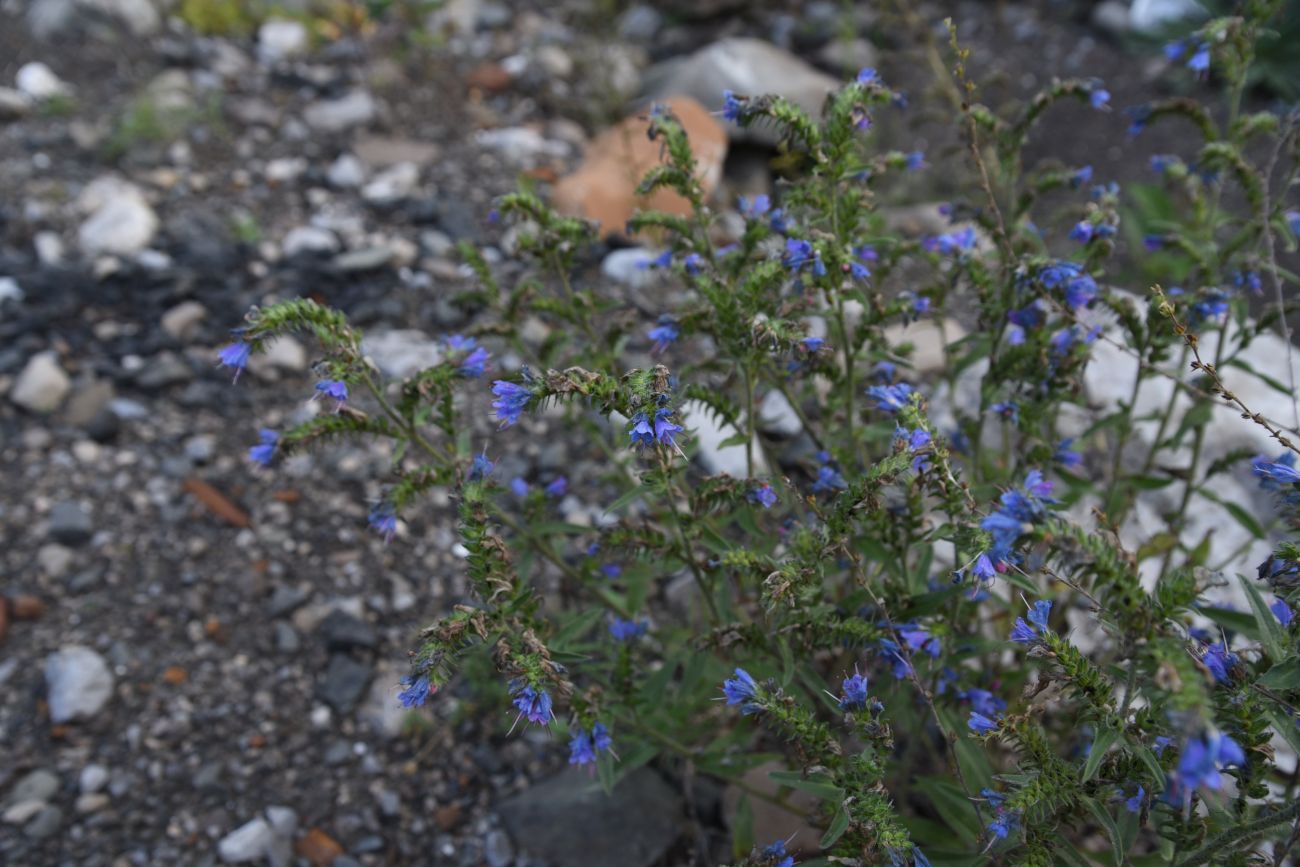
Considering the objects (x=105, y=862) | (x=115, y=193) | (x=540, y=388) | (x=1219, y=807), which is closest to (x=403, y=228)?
(x=115, y=193)

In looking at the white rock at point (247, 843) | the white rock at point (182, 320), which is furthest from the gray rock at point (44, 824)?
the white rock at point (182, 320)

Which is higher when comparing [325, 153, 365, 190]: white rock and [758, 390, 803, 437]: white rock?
[758, 390, 803, 437]: white rock

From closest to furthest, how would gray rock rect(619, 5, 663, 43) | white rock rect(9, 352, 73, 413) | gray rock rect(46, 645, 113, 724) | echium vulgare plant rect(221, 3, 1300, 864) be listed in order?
echium vulgare plant rect(221, 3, 1300, 864) → gray rock rect(46, 645, 113, 724) → white rock rect(9, 352, 73, 413) → gray rock rect(619, 5, 663, 43)

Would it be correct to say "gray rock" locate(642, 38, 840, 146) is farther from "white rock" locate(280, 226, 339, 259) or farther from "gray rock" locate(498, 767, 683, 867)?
"gray rock" locate(498, 767, 683, 867)

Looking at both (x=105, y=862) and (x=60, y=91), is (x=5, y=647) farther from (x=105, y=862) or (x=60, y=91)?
(x=60, y=91)

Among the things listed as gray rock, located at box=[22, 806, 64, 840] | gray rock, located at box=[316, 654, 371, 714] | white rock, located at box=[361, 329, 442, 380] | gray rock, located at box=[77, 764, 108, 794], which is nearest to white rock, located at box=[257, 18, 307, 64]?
white rock, located at box=[361, 329, 442, 380]

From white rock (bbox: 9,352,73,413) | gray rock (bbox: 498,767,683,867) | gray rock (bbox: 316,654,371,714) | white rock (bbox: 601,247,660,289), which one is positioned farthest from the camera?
white rock (bbox: 601,247,660,289)

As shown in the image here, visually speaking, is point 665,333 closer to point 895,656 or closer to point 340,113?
point 895,656
